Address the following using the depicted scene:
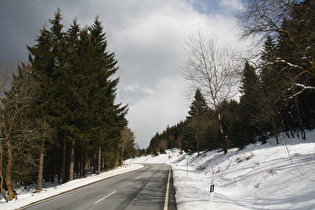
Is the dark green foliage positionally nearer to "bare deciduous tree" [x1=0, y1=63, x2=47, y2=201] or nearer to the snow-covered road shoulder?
"bare deciduous tree" [x1=0, y1=63, x2=47, y2=201]

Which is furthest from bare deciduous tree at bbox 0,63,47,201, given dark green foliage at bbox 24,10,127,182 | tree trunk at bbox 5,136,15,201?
dark green foliage at bbox 24,10,127,182

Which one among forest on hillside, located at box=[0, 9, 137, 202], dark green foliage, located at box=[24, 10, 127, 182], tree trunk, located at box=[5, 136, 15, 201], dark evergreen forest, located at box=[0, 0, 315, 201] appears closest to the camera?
dark evergreen forest, located at box=[0, 0, 315, 201]

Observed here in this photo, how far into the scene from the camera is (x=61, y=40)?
58.0 feet

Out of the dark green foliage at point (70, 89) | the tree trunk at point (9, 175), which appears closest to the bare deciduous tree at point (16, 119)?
the tree trunk at point (9, 175)

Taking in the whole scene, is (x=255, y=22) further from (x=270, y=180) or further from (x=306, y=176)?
(x=270, y=180)

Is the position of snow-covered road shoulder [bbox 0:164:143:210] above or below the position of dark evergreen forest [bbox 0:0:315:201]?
below

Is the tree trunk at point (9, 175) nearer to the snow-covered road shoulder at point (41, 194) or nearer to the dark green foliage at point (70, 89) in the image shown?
the snow-covered road shoulder at point (41, 194)

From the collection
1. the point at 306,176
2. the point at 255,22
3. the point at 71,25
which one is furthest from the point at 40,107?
the point at 306,176

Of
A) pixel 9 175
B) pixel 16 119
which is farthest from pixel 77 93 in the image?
pixel 9 175

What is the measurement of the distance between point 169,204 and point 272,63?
23.8ft

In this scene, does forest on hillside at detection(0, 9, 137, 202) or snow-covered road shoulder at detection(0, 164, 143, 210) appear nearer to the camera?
snow-covered road shoulder at detection(0, 164, 143, 210)

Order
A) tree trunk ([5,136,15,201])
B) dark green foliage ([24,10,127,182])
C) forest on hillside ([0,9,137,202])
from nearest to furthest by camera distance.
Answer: tree trunk ([5,136,15,201]) < forest on hillside ([0,9,137,202]) < dark green foliage ([24,10,127,182])

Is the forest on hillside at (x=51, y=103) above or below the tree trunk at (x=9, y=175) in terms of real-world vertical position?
above

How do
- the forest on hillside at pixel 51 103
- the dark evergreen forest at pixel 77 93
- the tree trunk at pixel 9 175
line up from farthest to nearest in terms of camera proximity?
1. the forest on hillside at pixel 51 103
2. the tree trunk at pixel 9 175
3. the dark evergreen forest at pixel 77 93
